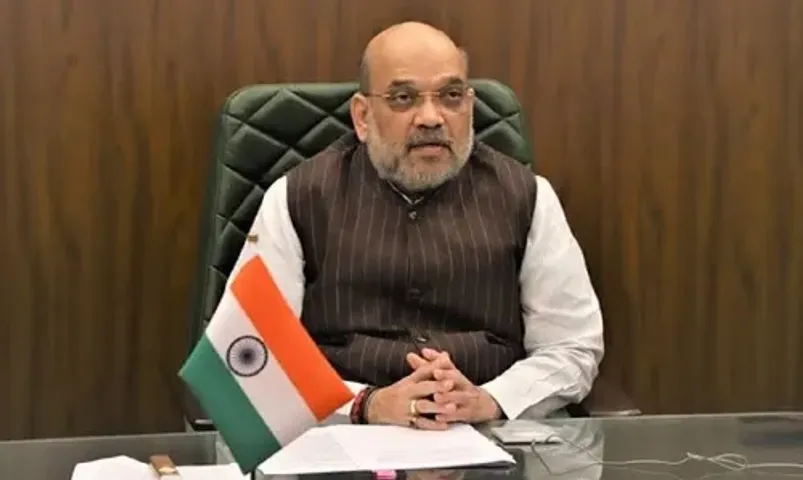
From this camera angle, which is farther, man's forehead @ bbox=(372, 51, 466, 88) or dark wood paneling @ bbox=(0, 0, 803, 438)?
dark wood paneling @ bbox=(0, 0, 803, 438)

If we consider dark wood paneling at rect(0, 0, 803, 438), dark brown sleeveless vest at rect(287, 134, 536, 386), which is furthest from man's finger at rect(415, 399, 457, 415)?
dark wood paneling at rect(0, 0, 803, 438)

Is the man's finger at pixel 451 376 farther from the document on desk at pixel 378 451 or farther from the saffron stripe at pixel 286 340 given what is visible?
the saffron stripe at pixel 286 340

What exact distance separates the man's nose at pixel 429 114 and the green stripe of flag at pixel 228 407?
0.98m

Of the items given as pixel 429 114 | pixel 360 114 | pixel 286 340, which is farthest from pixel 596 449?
pixel 360 114

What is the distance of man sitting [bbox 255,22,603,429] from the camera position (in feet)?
7.61

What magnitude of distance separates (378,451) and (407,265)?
0.77 metres

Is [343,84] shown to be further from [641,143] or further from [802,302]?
[802,302]

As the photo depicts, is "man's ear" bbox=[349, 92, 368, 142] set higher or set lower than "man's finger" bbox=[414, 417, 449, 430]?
higher

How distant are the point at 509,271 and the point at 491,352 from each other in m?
0.17

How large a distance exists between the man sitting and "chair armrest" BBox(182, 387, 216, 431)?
357 millimetres

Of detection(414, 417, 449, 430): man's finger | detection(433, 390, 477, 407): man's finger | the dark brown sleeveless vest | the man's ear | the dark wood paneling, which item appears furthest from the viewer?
the dark wood paneling

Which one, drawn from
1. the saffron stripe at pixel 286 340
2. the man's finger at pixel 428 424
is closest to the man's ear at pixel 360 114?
the man's finger at pixel 428 424

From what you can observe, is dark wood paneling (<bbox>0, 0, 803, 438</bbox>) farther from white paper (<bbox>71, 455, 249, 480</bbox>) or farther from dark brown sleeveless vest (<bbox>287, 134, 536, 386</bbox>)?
white paper (<bbox>71, 455, 249, 480</bbox>)

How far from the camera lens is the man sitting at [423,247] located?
232 cm
